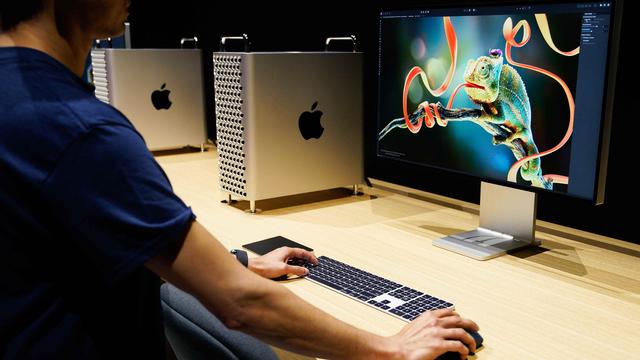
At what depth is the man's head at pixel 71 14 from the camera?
30.9 inches

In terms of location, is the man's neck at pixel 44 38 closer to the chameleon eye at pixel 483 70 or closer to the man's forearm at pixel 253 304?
the man's forearm at pixel 253 304

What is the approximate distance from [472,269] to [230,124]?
840mm

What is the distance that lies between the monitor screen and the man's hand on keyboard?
0.46 meters

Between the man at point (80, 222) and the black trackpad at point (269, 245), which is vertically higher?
the man at point (80, 222)

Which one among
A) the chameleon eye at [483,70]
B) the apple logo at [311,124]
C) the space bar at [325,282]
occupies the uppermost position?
the chameleon eye at [483,70]

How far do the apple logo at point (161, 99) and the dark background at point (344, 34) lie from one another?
→ 0.42 m

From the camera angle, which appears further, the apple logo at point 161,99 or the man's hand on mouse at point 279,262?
the apple logo at point 161,99

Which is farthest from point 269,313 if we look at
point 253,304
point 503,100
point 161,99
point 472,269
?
point 161,99

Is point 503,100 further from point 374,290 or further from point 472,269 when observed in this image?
point 374,290

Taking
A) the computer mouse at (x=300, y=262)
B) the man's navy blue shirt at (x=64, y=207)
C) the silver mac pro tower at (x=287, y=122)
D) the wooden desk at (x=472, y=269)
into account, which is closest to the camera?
the man's navy blue shirt at (x=64, y=207)

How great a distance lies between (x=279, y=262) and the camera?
1.33 meters

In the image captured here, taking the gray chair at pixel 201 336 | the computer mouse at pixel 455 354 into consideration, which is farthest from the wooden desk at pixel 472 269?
the gray chair at pixel 201 336

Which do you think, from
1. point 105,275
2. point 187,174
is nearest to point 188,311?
point 105,275

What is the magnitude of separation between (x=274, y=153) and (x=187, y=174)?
566 millimetres
